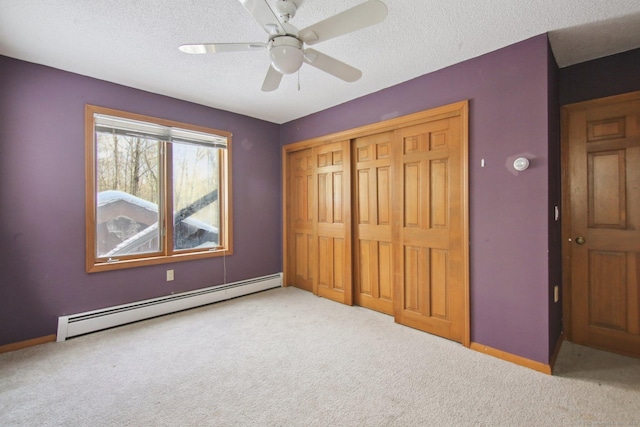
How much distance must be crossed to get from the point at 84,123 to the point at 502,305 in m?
4.15

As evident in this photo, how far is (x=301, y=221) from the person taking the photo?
4.27m

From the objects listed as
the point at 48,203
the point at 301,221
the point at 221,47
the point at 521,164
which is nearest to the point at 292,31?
the point at 221,47

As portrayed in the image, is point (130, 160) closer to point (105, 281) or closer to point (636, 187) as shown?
point (105, 281)

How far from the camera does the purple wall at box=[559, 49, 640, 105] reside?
233cm

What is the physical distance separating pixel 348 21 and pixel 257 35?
968 mm

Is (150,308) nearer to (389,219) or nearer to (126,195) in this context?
(126,195)

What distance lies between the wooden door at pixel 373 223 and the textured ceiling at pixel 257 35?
0.78m

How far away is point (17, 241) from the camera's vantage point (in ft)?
8.20

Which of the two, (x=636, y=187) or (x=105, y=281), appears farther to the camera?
(x=105, y=281)

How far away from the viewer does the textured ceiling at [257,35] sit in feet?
6.05

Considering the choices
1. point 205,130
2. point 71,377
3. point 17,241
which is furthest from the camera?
point 205,130

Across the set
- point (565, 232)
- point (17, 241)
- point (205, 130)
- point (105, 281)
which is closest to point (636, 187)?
Answer: point (565, 232)

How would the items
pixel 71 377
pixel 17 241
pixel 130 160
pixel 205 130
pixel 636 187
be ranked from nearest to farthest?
pixel 71 377, pixel 636 187, pixel 17 241, pixel 130 160, pixel 205 130

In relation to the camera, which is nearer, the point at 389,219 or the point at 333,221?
the point at 389,219
